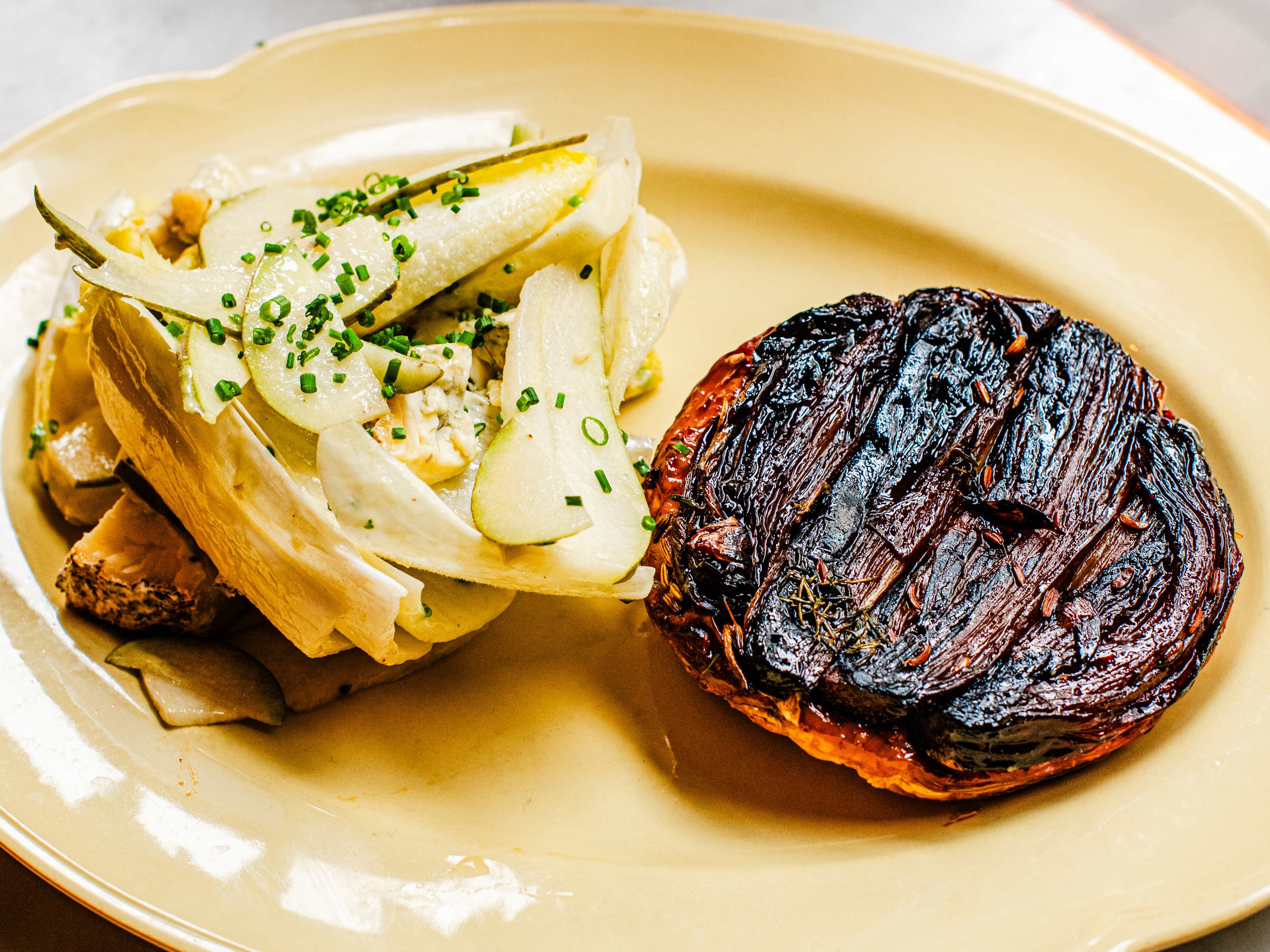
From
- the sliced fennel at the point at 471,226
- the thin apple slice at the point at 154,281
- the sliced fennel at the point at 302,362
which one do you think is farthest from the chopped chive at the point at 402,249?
the thin apple slice at the point at 154,281

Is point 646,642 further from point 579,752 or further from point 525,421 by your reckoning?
point 525,421

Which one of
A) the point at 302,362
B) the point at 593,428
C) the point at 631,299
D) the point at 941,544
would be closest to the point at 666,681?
the point at 593,428

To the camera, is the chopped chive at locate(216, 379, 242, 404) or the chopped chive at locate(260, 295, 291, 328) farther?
the chopped chive at locate(260, 295, 291, 328)

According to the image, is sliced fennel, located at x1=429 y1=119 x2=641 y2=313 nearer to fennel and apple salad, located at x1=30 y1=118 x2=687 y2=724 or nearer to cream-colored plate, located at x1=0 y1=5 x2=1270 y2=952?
fennel and apple salad, located at x1=30 y1=118 x2=687 y2=724

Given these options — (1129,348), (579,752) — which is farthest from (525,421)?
(1129,348)

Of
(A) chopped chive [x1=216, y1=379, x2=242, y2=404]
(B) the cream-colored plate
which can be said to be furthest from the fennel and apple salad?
(B) the cream-colored plate

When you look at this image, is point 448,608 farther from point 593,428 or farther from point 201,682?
point 201,682

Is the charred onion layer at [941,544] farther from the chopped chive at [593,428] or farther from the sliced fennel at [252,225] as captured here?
the sliced fennel at [252,225]
